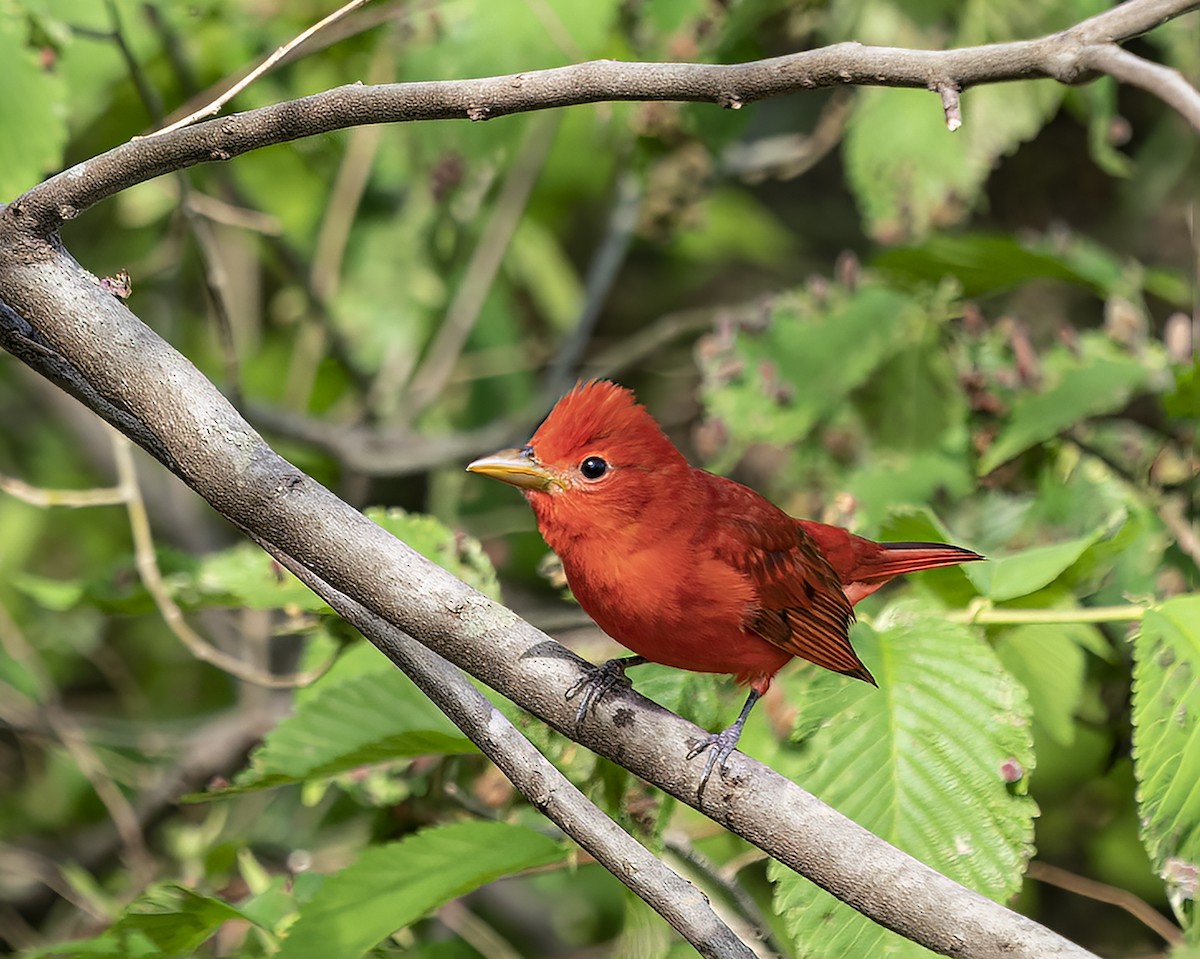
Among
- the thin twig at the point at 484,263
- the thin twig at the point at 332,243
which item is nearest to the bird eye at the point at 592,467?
the thin twig at the point at 332,243

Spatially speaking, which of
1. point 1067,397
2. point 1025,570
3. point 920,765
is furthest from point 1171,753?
point 1067,397

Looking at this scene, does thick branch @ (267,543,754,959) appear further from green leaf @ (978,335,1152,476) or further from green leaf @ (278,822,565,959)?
green leaf @ (978,335,1152,476)

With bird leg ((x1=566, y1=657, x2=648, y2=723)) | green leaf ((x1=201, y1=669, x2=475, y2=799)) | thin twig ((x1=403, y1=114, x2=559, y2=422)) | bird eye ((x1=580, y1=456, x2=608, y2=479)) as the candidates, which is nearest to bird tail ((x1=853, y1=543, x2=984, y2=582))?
bird eye ((x1=580, y1=456, x2=608, y2=479))

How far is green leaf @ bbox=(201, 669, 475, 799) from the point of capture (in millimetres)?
2100

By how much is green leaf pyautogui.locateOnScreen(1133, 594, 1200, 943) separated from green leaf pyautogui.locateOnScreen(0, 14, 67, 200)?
6.42 ft

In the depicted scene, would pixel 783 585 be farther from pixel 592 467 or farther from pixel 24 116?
pixel 24 116

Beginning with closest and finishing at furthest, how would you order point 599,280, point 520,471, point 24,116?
point 520,471 → point 24,116 → point 599,280

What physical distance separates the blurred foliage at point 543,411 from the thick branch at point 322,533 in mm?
419

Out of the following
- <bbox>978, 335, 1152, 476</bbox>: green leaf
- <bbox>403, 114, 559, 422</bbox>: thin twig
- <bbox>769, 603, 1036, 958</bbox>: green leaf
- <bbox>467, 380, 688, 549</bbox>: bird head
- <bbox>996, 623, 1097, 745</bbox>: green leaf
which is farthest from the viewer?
<bbox>403, 114, 559, 422</bbox>: thin twig

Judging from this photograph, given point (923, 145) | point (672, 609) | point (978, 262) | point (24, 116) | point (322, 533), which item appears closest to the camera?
point (322, 533)

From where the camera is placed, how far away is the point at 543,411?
4277 millimetres

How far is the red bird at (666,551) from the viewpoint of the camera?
2041mm

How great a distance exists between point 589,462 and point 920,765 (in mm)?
687

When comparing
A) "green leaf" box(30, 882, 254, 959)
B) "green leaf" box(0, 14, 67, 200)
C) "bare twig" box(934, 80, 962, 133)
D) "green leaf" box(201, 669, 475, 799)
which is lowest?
"green leaf" box(30, 882, 254, 959)
